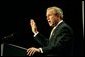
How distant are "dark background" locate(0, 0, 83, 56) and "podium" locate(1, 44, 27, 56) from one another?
64 centimetres

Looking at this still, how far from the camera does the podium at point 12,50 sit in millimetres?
1819

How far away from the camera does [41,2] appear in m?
2.83

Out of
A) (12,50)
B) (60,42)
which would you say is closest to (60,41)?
(60,42)

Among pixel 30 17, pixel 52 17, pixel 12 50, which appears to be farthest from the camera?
pixel 30 17

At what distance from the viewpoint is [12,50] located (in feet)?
6.09

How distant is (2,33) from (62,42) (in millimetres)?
776

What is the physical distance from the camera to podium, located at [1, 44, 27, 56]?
1.82 metres

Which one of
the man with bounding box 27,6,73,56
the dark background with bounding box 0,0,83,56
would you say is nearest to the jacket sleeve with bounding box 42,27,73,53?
the man with bounding box 27,6,73,56

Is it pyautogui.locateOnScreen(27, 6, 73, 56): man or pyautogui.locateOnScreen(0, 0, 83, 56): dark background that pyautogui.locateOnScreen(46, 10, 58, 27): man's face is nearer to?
pyautogui.locateOnScreen(27, 6, 73, 56): man

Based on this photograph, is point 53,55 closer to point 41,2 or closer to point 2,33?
point 2,33

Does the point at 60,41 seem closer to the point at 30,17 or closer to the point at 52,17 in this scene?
the point at 52,17

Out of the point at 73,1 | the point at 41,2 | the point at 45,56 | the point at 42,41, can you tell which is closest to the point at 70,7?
the point at 73,1

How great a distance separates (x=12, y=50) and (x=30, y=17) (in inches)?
35.2

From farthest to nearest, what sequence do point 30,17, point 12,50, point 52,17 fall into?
point 30,17 < point 52,17 < point 12,50
